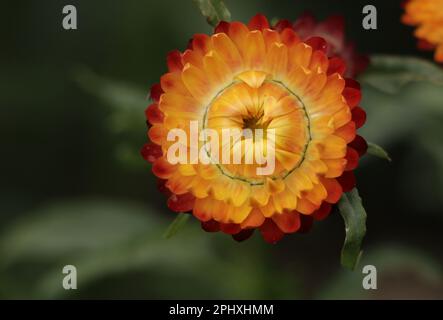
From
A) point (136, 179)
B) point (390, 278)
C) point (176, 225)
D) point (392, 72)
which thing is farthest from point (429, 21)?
point (136, 179)

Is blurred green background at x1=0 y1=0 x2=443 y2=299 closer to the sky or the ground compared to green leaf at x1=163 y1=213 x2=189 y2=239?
closer to the sky

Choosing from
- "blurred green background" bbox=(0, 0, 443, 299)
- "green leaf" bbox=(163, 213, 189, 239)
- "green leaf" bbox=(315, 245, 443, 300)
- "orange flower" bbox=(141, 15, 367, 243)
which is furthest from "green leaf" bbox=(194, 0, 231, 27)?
"green leaf" bbox=(315, 245, 443, 300)

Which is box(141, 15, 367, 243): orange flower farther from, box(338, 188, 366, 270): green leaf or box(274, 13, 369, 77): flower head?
box(274, 13, 369, 77): flower head

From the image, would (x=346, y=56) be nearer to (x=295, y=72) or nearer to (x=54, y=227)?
(x=295, y=72)

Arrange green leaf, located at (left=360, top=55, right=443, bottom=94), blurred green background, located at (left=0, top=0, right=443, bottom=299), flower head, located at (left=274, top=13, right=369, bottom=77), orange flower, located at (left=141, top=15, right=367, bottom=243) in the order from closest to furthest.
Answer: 1. orange flower, located at (left=141, top=15, right=367, bottom=243)
2. flower head, located at (left=274, top=13, right=369, bottom=77)
3. green leaf, located at (left=360, top=55, right=443, bottom=94)
4. blurred green background, located at (left=0, top=0, right=443, bottom=299)

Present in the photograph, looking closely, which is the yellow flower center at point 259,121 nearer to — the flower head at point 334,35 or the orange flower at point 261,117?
the orange flower at point 261,117
